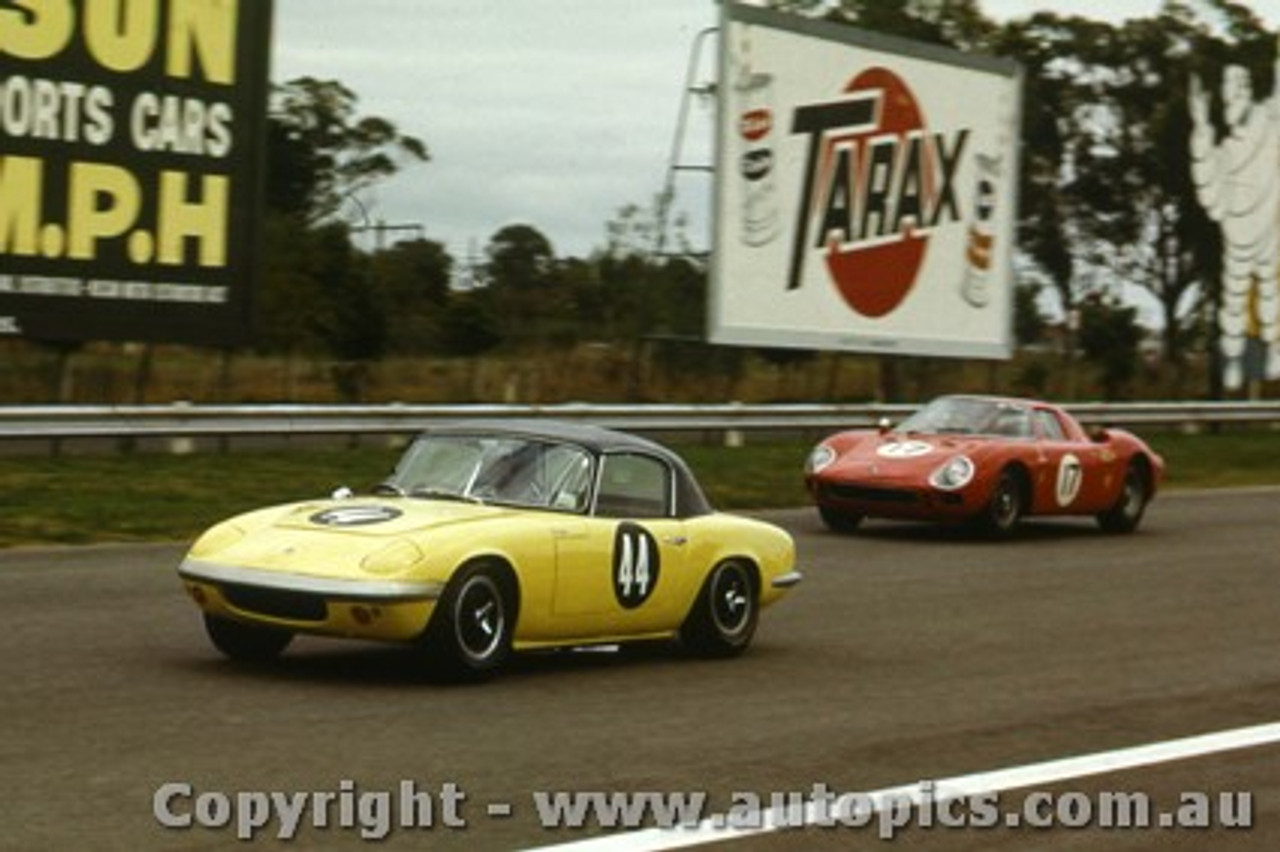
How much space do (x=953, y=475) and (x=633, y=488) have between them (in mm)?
8175

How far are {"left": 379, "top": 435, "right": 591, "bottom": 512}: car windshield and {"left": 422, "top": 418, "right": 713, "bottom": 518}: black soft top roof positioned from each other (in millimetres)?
46

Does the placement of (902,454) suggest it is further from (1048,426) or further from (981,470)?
(1048,426)

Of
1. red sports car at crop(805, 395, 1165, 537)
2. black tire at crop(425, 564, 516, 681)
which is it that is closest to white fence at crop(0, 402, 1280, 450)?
red sports car at crop(805, 395, 1165, 537)

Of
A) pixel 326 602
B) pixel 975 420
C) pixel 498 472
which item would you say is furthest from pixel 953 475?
pixel 326 602

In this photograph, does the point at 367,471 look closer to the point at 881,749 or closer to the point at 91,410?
the point at 91,410

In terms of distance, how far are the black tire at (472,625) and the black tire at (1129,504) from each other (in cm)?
1178

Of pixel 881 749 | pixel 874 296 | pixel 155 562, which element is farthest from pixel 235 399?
pixel 881 749

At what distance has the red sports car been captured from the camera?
62.0 feet

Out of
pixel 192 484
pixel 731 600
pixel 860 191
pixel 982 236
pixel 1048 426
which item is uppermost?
pixel 860 191

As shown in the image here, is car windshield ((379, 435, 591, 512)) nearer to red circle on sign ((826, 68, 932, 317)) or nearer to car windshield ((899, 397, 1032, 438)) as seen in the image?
car windshield ((899, 397, 1032, 438))

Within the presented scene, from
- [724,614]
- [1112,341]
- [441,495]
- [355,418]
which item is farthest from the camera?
[1112,341]

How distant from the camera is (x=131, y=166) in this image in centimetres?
2458

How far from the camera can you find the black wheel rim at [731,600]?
11500 millimetres

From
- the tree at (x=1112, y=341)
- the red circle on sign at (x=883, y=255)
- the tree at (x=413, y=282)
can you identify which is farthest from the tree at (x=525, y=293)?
the tree at (x=1112, y=341)
